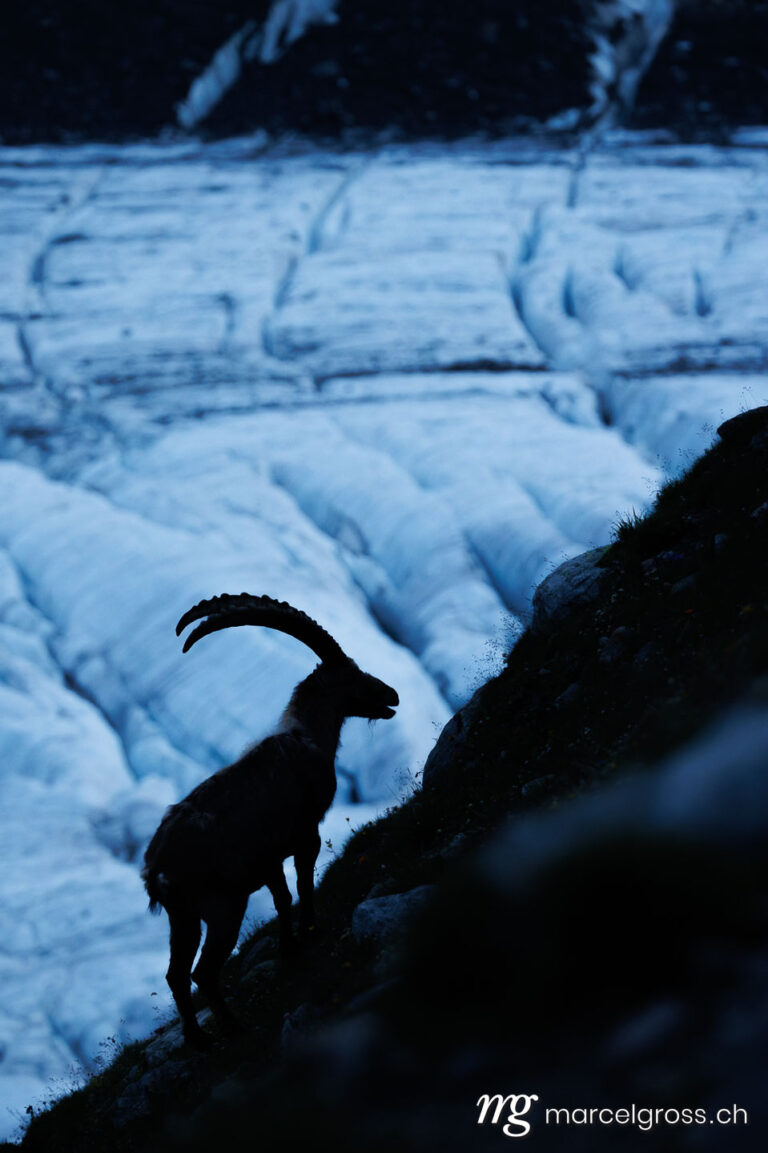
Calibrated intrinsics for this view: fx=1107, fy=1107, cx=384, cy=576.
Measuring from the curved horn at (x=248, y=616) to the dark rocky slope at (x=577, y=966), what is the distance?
1.54 meters

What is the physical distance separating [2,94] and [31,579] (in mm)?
31544

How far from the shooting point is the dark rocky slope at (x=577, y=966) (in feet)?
8.96

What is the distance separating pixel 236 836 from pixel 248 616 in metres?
1.28

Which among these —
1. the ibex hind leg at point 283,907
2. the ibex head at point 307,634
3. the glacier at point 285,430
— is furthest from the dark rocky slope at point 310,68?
the ibex hind leg at point 283,907

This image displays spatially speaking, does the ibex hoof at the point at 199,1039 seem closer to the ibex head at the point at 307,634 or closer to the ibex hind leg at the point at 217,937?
the ibex hind leg at the point at 217,937

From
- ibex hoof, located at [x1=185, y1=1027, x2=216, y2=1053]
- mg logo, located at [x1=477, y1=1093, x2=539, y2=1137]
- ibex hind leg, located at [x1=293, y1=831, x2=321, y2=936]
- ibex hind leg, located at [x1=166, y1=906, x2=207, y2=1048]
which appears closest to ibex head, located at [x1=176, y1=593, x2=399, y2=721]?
ibex hind leg, located at [x1=293, y1=831, x2=321, y2=936]

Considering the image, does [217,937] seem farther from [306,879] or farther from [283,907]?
[306,879]

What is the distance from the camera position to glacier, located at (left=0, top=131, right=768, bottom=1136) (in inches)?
915

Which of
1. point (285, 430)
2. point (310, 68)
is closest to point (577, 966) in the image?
point (285, 430)

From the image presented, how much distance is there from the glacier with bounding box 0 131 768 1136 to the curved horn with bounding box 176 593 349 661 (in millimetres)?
9528

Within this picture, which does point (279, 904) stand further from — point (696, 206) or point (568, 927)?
point (696, 206)

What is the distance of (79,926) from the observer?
20.8 m

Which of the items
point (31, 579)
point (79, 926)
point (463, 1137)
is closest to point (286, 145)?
point (31, 579)

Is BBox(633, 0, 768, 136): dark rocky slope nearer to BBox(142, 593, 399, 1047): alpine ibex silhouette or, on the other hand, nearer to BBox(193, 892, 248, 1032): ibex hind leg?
BBox(142, 593, 399, 1047): alpine ibex silhouette
